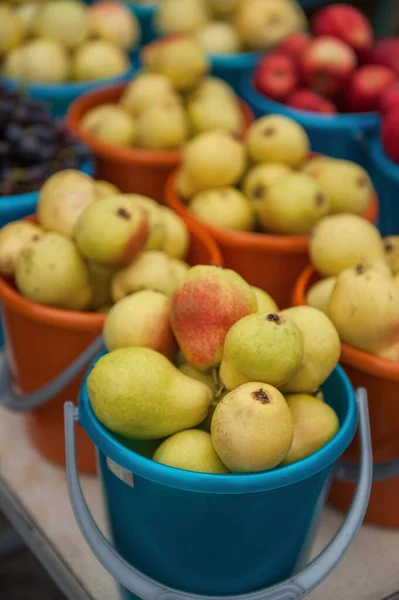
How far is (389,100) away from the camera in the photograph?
121 centimetres

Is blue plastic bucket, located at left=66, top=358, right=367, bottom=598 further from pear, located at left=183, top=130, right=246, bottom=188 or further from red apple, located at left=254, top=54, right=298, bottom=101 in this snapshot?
red apple, located at left=254, top=54, right=298, bottom=101

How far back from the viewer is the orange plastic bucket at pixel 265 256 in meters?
0.89

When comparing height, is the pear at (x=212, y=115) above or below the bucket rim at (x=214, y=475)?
below

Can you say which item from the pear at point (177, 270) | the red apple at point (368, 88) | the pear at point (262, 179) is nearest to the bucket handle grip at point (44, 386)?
the pear at point (177, 270)

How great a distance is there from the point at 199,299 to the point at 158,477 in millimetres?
159

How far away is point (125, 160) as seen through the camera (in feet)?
3.64

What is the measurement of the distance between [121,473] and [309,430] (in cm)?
15

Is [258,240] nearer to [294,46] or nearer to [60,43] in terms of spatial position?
[294,46]

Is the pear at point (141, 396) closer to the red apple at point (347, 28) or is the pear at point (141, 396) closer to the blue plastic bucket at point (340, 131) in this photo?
the blue plastic bucket at point (340, 131)

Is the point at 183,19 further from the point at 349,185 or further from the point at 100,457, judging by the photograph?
the point at 100,457

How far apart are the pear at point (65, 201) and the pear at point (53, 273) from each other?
0.04 m

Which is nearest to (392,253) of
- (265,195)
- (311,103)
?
(265,195)

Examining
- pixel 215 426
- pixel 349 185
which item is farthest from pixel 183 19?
pixel 215 426

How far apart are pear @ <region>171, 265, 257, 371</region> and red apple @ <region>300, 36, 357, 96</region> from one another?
0.79 m
